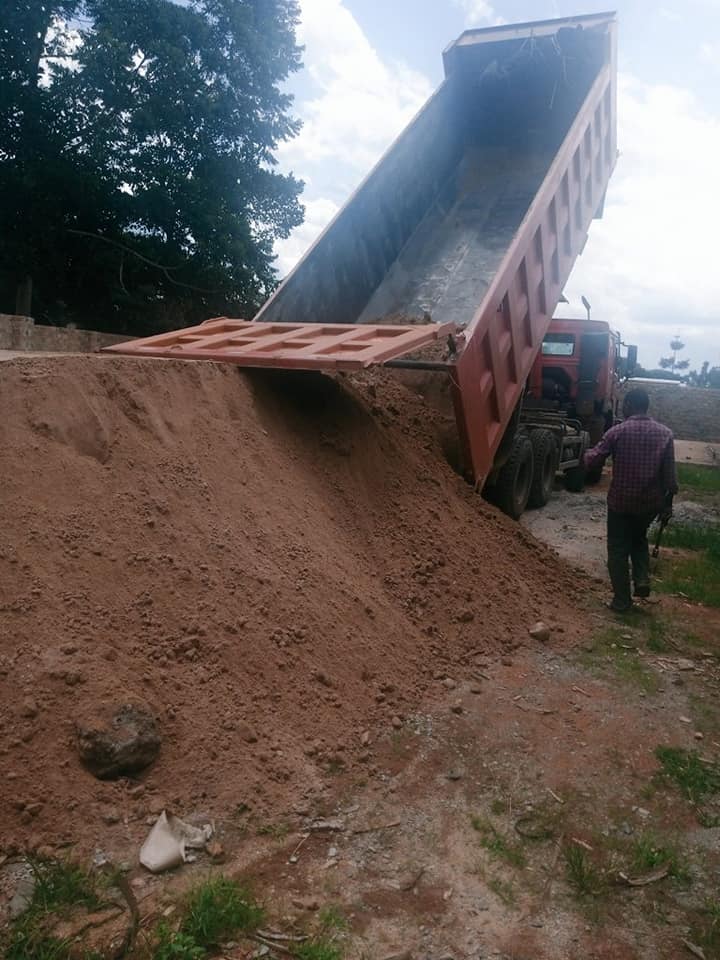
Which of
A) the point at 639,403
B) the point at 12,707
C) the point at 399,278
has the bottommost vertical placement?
the point at 12,707

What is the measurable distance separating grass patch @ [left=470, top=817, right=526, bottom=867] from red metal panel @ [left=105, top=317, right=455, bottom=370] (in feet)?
8.99

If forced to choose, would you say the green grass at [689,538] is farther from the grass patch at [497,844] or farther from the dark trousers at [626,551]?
the grass patch at [497,844]

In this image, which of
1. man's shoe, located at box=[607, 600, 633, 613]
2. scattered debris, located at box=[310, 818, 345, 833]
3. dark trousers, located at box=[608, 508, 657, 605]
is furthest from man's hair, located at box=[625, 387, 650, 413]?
scattered debris, located at box=[310, 818, 345, 833]

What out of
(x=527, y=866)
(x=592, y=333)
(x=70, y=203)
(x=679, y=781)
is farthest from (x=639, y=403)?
(x=70, y=203)

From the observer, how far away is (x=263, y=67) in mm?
20266

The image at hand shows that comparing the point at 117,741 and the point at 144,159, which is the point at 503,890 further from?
the point at 144,159

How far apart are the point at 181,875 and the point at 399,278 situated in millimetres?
7338

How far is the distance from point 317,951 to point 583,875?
106 cm

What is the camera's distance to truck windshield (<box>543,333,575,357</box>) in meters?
13.3

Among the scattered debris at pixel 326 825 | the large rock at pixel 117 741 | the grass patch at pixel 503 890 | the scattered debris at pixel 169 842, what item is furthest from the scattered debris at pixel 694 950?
the large rock at pixel 117 741

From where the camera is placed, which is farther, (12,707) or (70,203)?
(70,203)

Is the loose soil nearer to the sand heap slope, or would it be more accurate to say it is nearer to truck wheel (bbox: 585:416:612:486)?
the sand heap slope

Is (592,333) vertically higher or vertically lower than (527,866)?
higher

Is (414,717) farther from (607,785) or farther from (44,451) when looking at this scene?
(44,451)
